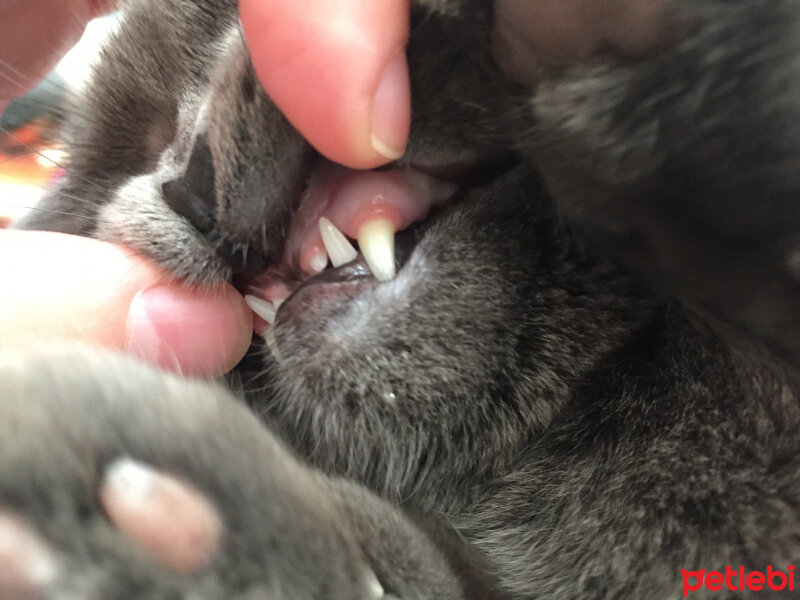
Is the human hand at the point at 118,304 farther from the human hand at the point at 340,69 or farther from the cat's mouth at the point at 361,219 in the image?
the human hand at the point at 340,69

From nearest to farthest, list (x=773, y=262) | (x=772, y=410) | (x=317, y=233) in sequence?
(x=773, y=262) < (x=772, y=410) < (x=317, y=233)

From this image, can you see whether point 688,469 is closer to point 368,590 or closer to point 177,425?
point 368,590

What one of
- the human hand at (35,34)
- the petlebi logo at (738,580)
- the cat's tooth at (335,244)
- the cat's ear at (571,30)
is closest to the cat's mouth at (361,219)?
the cat's tooth at (335,244)

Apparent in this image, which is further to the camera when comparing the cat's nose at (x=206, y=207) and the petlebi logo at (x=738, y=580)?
the cat's nose at (x=206, y=207)

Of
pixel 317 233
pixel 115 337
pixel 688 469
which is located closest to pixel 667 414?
pixel 688 469

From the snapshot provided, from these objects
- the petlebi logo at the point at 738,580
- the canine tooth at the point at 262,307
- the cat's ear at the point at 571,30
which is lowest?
the petlebi logo at the point at 738,580

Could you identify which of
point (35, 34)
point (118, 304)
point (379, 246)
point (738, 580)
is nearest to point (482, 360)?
point (379, 246)
